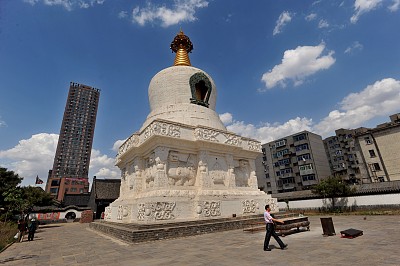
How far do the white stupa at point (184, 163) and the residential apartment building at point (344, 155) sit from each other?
44476mm

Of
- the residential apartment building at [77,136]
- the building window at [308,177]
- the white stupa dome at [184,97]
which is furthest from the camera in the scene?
the residential apartment building at [77,136]

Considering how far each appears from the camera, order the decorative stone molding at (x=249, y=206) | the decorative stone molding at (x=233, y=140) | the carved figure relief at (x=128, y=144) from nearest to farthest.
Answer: the decorative stone molding at (x=249, y=206) < the carved figure relief at (x=128, y=144) < the decorative stone molding at (x=233, y=140)

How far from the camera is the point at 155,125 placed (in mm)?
13656

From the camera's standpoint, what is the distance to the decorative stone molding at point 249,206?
1536cm

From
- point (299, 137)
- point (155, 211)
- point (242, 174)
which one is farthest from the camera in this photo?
point (299, 137)

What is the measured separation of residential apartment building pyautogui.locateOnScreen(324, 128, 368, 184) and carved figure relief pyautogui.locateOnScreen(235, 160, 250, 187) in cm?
4477

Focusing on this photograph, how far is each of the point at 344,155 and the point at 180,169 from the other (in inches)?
2096

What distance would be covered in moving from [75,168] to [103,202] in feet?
242

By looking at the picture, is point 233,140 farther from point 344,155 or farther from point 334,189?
point 344,155

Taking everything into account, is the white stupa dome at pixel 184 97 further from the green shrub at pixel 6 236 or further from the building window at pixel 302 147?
the building window at pixel 302 147

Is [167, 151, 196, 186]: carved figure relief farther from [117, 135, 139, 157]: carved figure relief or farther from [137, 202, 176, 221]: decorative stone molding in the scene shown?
[117, 135, 139, 157]: carved figure relief

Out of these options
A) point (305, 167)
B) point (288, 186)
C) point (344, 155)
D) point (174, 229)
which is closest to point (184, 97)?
point (174, 229)

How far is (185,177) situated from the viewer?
1448 centimetres

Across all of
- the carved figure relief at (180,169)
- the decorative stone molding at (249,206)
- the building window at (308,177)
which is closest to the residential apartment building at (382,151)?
the building window at (308,177)
